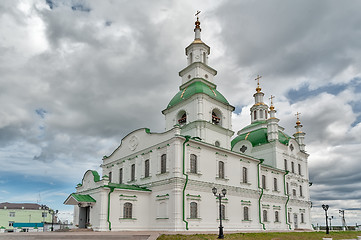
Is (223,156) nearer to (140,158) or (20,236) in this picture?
(140,158)

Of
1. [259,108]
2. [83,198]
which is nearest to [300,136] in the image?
[259,108]

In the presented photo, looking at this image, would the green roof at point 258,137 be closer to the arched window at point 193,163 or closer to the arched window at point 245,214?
the arched window at point 245,214

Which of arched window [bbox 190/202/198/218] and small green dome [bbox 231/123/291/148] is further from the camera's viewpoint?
small green dome [bbox 231/123/291/148]

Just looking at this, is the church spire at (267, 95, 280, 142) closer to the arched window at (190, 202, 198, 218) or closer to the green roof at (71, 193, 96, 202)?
the arched window at (190, 202, 198, 218)

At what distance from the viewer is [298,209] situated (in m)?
38.8

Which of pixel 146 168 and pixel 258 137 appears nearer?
pixel 146 168

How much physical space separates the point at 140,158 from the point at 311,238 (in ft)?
50.3

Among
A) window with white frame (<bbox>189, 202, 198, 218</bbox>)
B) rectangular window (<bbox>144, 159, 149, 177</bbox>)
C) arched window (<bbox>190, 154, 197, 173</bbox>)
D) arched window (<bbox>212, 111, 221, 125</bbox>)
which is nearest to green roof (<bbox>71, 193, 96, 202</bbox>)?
rectangular window (<bbox>144, 159, 149, 177</bbox>)

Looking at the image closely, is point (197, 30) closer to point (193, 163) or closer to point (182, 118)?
point (182, 118)

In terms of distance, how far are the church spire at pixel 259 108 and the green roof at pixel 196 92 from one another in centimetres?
1275

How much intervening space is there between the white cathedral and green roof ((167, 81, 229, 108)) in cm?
13

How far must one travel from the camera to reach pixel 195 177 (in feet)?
82.5

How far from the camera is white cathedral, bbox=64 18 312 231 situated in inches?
952

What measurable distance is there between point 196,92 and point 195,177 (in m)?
8.95
